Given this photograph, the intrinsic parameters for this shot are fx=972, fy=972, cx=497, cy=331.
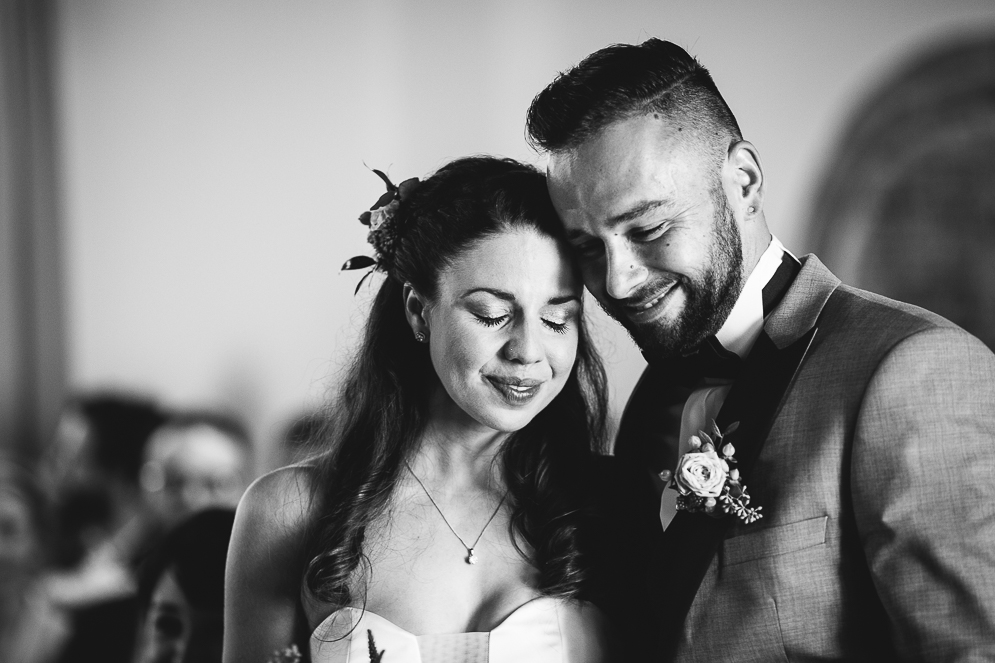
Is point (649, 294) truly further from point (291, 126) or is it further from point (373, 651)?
point (291, 126)

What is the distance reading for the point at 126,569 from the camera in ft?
13.8

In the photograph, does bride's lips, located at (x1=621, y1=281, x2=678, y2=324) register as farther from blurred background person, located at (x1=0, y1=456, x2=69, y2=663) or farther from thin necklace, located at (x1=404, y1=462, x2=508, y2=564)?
blurred background person, located at (x1=0, y1=456, x2=69, y2=663)

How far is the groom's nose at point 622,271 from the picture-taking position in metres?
1.85

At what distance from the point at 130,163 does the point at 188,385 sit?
4.88 feet

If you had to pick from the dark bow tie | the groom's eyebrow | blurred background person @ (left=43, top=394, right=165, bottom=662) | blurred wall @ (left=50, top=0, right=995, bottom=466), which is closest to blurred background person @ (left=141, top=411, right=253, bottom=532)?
blurred background person @ (left=43, top=394, right=165, bottom=662)

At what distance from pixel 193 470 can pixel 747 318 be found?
3.06 m

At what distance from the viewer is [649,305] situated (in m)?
1.87

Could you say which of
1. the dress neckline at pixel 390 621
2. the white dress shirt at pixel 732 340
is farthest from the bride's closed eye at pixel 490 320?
the dress neckline at pixel 390 621

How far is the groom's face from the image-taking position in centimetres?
182

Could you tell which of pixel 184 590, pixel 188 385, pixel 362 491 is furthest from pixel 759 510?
pixel 188 385

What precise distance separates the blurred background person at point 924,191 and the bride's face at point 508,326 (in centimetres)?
372

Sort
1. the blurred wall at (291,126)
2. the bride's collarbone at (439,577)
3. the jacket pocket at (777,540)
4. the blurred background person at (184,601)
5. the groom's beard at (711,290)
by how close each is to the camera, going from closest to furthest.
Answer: the jacket pocket at (777,540), the groom's beard at (711,290), the bride's collarbone at (439,577), the blurred background person at (184,601), the blurred wall at (291,126)

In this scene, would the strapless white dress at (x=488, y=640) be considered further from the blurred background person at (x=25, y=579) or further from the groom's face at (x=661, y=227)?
the blurred background person at (x=25, y=579)

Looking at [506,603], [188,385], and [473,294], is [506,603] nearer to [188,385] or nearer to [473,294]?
[473,294]
